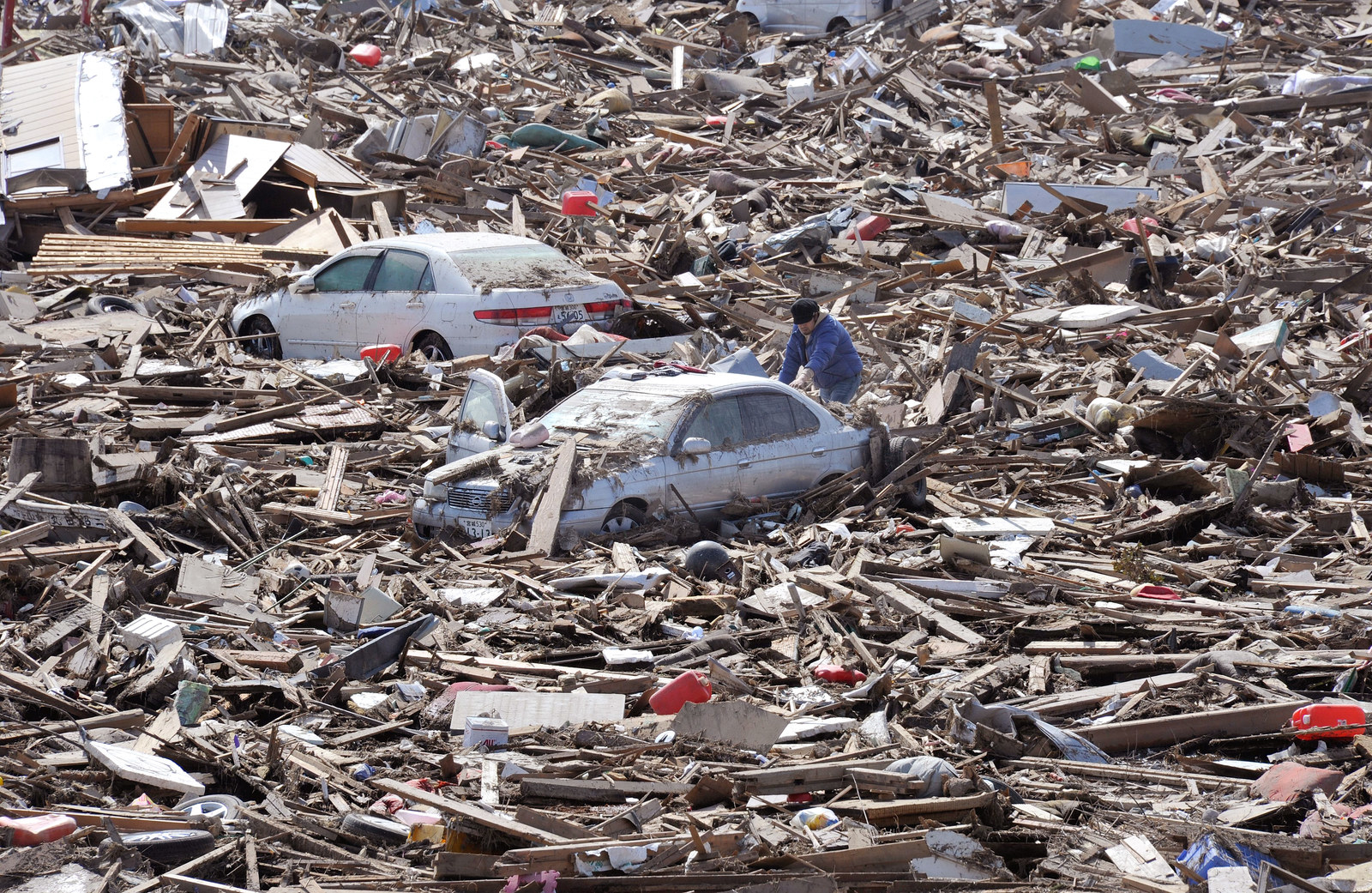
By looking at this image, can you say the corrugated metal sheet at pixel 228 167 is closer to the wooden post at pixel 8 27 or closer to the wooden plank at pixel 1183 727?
the wooden post at pixel 8 27

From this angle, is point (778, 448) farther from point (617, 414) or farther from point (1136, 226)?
point (1136, 226)

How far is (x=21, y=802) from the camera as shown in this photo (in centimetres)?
593

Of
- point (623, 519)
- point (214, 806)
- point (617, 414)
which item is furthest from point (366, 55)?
point (214, 806)

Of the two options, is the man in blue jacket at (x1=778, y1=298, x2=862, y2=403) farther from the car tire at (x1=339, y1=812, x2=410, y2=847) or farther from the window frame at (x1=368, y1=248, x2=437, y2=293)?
the car tire at (x1=339, y1=812, x2=410, y2=847)

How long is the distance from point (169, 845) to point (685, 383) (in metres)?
6.29

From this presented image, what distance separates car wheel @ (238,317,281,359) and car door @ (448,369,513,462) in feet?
16.1

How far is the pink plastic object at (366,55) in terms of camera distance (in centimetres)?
2984

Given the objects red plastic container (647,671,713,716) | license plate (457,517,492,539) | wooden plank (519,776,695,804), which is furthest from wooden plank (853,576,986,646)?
wooden plank (519,776,695,804)

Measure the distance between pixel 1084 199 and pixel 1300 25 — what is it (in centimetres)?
1570

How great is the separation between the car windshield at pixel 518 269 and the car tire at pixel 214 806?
340 inches

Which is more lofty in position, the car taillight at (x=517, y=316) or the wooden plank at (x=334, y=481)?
the car taillight at (x=517, y=316)

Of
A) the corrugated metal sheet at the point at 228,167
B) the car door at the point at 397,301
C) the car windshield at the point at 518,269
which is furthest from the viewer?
the corrugated metal sheet at the point at 228,167

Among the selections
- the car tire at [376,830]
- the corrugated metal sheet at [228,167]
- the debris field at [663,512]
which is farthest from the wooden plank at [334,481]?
the corrugated metal sheet at [228,167]

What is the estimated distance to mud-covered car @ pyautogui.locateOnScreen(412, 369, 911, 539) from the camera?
10102 mm
